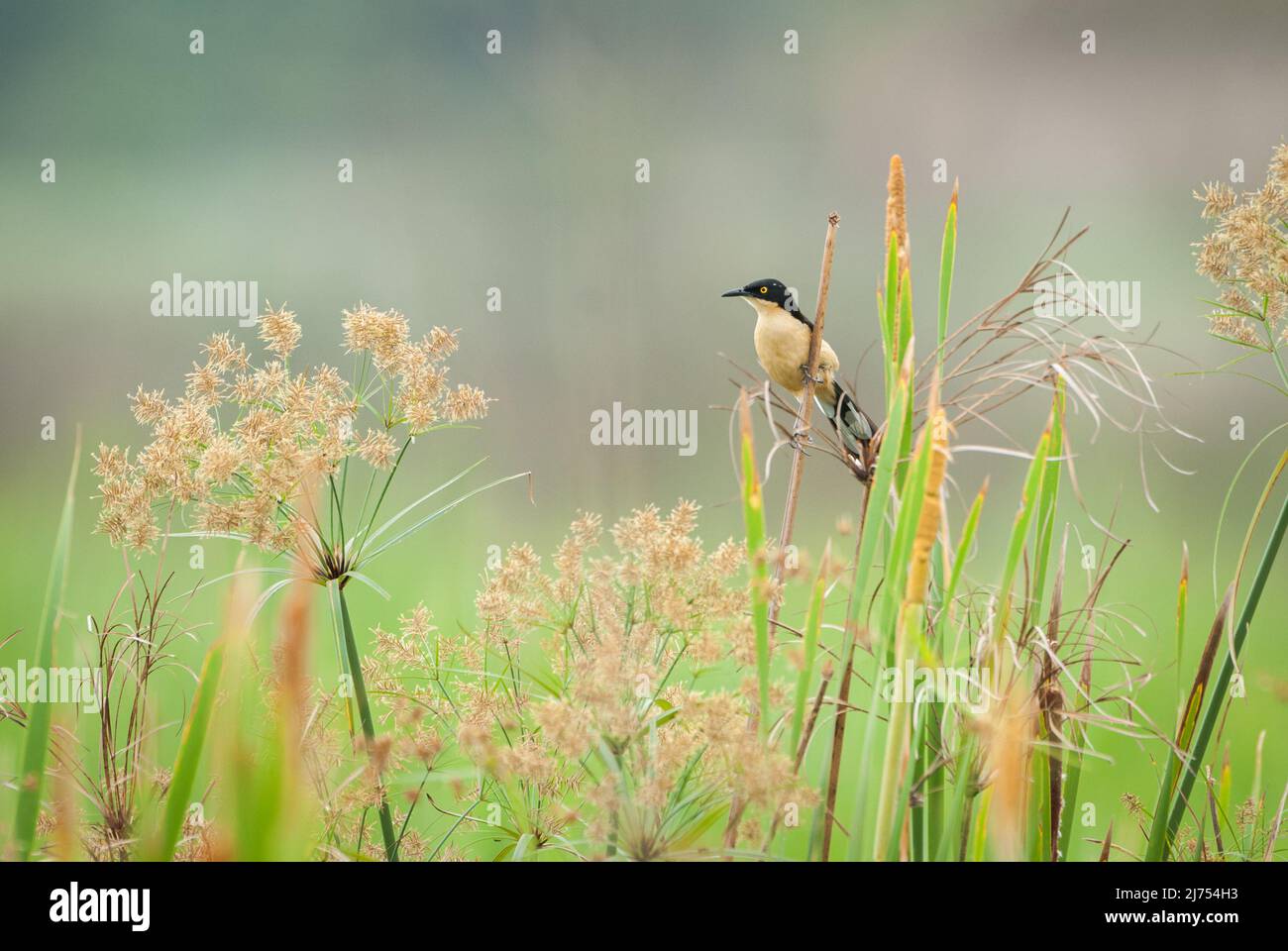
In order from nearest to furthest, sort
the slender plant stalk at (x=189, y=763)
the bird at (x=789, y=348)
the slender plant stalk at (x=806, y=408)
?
the slender plant stalk at (x=189, y=763) < the slender plant stalk at (x=806, y=408) < the bird at (x=789, y=348)

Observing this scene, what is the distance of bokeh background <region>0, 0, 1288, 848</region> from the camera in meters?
1.45

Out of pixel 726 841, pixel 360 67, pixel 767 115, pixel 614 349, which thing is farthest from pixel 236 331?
pixel 726 841

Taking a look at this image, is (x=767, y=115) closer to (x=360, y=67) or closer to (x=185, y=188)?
(x=360, y=67)

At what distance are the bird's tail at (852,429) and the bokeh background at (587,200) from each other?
0.94ft

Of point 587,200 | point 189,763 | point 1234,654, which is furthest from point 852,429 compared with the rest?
point 189,763

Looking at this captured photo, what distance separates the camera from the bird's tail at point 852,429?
2.90 ft

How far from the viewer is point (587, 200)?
4.96 feet

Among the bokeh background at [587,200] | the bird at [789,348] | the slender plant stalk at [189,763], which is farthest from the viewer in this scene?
the bokeh background at [587,200]

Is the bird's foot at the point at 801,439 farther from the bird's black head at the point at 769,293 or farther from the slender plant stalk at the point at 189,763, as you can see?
the slender plant stalk at the point at 189,763

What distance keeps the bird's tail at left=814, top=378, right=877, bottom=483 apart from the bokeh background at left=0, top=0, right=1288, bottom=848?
29cm

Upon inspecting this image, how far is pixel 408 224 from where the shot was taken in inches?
59.5

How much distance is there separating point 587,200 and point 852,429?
2.24 ft

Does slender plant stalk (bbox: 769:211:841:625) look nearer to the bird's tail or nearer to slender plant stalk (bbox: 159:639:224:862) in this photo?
the bird's tail

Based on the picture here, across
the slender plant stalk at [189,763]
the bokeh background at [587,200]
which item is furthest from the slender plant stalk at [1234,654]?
the slender plant stalk at [189,763]
